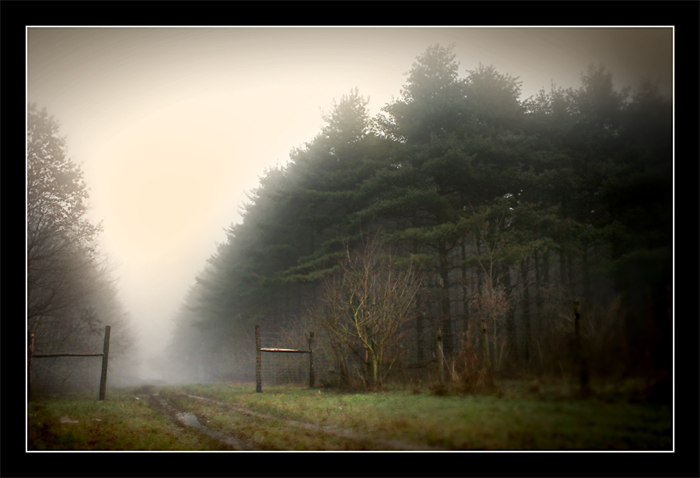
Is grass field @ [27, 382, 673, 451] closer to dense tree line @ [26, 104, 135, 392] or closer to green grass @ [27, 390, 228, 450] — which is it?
green grass @ [27, 390, 228, 450]

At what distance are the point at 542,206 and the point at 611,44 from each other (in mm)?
10691

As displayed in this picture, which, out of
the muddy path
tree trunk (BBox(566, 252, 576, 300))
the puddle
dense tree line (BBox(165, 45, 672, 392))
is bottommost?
the puddle

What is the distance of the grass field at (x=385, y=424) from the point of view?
14.5 feet

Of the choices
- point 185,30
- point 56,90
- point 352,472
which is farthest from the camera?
point 56,90

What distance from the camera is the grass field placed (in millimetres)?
4410

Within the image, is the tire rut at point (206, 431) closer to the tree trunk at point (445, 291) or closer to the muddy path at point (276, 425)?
the muddy path at point (276, 425)

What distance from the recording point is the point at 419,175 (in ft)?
53.0

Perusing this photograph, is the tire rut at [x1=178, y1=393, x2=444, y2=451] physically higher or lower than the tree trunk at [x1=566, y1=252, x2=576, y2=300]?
lower

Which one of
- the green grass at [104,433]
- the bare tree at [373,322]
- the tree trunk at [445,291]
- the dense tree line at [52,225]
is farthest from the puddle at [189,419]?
the tree trunk at [445,291]

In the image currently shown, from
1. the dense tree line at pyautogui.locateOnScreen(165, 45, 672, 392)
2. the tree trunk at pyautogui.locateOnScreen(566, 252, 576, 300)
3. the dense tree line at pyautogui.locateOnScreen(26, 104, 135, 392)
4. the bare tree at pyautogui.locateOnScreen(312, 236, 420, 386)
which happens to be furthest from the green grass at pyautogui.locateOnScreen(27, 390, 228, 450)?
the tree trunk at pyautogui.locateOnScreen(566, 252, 576, 300)
